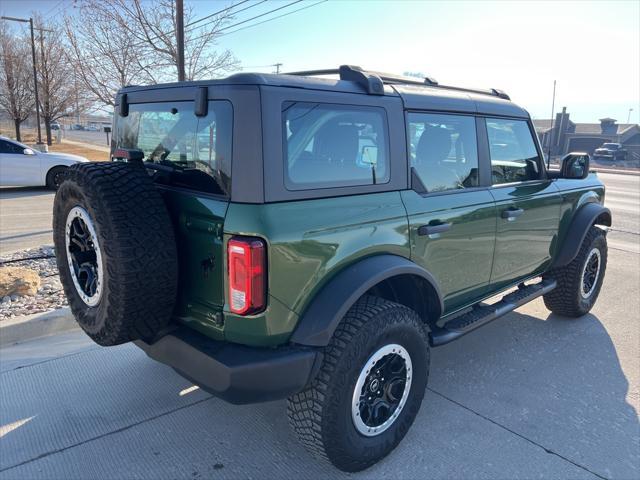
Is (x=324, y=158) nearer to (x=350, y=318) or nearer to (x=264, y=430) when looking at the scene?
(x=350, y=318)

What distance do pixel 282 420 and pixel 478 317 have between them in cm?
152

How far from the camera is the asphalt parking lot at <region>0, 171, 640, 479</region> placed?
8.63 feet

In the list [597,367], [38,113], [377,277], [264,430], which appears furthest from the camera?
[38,113]

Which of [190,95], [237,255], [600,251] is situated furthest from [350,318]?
[600,251]

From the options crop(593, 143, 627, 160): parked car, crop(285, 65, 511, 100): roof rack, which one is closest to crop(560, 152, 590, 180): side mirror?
crop(285, 65, 511, 100): roof rack

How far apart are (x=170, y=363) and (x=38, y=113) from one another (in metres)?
28.4

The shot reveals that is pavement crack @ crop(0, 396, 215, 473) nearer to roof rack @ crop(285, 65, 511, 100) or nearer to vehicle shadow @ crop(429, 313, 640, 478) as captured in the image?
vehicle shadow @ crop(429, 313, 640, 478)

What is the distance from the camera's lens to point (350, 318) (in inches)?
96.7

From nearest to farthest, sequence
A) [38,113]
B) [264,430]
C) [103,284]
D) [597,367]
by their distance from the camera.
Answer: [103,284] → [264,430] → [597,367] → [38,113]

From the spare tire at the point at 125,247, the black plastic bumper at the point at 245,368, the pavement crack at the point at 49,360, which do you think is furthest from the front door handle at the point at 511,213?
the pavement crack at the point at 49,360

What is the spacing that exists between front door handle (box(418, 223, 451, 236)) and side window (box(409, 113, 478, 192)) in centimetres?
24

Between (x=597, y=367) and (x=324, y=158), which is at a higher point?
(x=324, y=158)

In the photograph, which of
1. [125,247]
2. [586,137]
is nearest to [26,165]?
[125,247]

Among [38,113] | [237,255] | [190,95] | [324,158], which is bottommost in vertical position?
[237,255]
